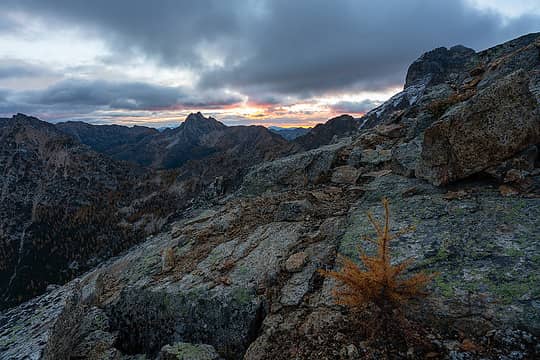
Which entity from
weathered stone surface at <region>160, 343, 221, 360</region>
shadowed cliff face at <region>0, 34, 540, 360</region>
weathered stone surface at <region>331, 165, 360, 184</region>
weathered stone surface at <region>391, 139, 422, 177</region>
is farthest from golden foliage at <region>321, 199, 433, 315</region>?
weathered stone surface at <region>331, 165, 360, 184</region>

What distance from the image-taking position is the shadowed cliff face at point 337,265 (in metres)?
4.93

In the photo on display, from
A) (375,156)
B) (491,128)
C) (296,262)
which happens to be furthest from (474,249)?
(375,156)

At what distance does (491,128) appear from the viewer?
7879 millimetres

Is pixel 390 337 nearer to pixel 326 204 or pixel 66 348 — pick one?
pixel 326 204

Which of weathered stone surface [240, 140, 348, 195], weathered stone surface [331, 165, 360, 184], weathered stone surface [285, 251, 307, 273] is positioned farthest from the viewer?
weathered stone surface [240, 140, 348, 195]

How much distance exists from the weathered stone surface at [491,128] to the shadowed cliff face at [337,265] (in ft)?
0.10

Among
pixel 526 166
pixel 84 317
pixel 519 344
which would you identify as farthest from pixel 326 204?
pixel 84 317

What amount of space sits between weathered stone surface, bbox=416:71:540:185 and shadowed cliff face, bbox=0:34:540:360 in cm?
3

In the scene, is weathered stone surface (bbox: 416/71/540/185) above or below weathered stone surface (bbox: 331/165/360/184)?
above

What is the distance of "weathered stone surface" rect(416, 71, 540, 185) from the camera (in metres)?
7.79

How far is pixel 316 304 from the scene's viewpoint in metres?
6.20

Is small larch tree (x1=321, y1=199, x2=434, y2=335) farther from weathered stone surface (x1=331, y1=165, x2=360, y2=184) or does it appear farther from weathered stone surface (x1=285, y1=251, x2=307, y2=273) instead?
weathered stone surface (x1=331, y1=165, x2=360, y2=184)

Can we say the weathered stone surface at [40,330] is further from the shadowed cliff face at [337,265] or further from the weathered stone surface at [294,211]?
the weathered stone surface at [294,211]

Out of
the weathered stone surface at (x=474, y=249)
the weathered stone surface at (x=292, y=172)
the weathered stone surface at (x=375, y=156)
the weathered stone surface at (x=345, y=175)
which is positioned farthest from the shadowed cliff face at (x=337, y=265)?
the weathered stone surface at (x=292, y=172)
